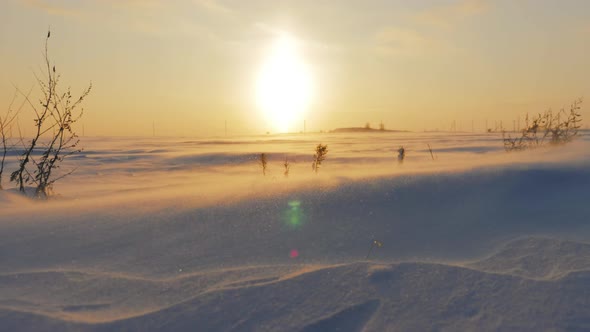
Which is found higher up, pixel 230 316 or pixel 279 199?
pixel 279 199

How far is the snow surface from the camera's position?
3.65 feet

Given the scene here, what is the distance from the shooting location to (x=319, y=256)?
147 cm

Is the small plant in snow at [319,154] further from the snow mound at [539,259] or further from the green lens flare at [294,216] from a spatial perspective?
the snow mound at [539,259]

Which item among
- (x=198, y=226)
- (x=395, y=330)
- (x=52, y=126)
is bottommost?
(x=395, y=330)

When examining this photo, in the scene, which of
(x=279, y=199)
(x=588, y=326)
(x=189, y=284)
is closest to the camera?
(x=588, y=326)

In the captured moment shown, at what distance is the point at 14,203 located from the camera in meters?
2.44

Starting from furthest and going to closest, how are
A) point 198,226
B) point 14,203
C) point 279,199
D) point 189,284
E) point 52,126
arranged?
point 52,126 < point 14,203 < point 279,199 < point 198,226 < point 189,284

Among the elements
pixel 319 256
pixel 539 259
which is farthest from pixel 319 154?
pixel 539 259

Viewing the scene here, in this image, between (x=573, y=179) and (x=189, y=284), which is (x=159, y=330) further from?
(x=573, y=179)

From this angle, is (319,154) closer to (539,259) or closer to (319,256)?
(319,256)

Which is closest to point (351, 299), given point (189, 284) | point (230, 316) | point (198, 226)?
point (230, 316)

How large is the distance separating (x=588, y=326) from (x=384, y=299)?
474 millimetres

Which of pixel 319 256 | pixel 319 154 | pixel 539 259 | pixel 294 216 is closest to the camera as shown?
pixel 539 259

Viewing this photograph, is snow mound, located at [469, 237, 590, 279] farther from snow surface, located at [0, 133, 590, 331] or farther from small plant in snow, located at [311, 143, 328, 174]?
small plant in snow, located at [311, 143, 328, 174]
